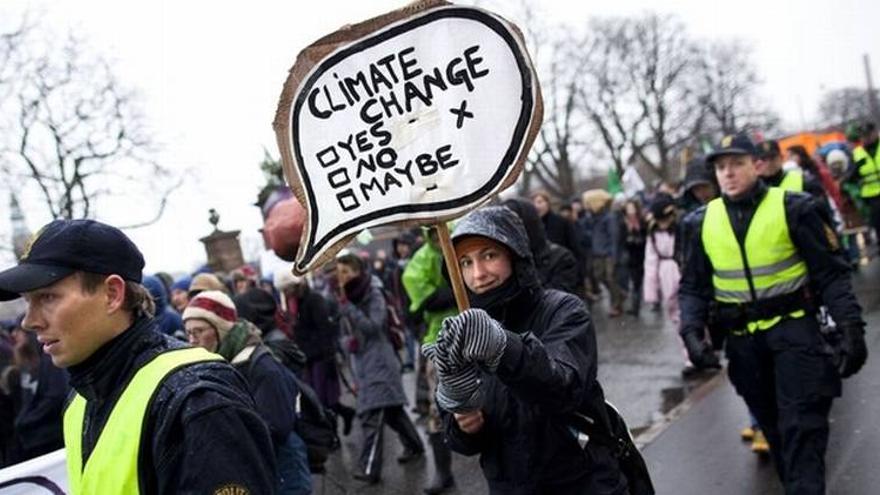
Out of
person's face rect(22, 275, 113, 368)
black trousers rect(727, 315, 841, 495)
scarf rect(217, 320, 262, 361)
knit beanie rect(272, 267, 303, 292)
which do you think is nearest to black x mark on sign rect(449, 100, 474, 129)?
person's face rect(22, 275, 113, 368)

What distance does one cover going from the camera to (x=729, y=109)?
53812 mm

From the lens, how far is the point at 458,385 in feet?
7.06

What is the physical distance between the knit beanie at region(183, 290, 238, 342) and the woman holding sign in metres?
1.52

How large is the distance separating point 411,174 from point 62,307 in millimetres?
1013

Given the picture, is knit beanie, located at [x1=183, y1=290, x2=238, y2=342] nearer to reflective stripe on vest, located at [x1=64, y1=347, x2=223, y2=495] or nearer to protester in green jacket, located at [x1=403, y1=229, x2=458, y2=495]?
reflective stripe on vest, located at [x1=64, y1=347, x2=223, y2=495]

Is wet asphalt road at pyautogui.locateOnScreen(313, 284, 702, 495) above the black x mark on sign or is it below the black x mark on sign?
Result: below

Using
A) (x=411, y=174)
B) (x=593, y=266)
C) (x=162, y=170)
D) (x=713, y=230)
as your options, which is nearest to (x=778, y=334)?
(x=713, y=230)

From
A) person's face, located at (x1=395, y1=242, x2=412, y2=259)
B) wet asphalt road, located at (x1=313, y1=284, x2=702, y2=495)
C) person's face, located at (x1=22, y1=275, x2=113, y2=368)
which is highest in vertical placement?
person's face, located at (x1=22, y1=275, x2=113, y2=368)

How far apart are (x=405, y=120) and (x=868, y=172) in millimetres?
9307

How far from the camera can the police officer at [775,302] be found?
3.64 metres

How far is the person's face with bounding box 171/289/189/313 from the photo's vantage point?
24.7 feet

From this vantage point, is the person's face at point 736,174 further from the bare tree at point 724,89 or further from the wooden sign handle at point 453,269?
the bare tree at point 724,89

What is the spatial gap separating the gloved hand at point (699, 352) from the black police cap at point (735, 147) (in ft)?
3.03

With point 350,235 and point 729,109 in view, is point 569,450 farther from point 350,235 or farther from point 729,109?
point 729,109
